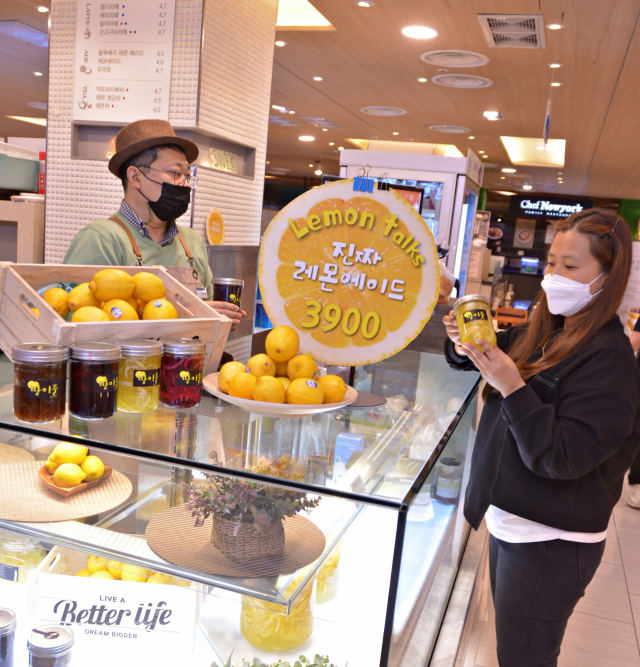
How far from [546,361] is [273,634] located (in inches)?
37.9

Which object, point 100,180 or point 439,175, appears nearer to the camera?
point 100,180

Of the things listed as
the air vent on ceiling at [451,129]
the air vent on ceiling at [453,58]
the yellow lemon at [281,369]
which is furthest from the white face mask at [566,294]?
the air vent on ceiling at [451,129]

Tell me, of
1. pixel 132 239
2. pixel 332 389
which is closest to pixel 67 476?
pixel 332 389

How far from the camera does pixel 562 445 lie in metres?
1.47

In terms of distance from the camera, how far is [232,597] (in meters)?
1.14

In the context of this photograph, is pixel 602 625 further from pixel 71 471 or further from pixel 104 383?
pixel 104 383

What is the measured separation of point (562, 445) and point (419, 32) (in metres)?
5.14

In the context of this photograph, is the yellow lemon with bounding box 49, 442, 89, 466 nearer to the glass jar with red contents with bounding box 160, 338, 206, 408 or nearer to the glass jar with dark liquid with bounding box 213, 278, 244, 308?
the glass jar with red contents with bounding box 160, 338, 206, 408

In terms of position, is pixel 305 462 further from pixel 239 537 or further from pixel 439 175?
pixel 439 175

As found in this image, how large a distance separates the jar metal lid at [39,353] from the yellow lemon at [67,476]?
16.0 inches

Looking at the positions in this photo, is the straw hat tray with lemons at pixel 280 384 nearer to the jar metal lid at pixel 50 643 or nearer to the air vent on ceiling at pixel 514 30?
the jar metal lid at pixel 50 643

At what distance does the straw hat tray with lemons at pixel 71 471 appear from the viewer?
1.43 meters

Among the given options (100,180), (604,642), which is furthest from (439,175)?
(604,642)

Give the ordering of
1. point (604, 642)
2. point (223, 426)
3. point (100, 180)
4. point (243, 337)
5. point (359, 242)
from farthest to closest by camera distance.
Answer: point (243, 337), point (100, 180), point (604, 642), point (359, 242), point (223, 426)
